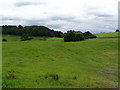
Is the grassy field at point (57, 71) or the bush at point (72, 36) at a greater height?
the bush at point (72, 36)

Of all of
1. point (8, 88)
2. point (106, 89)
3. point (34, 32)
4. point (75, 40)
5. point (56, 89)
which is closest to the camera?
point (8, 88)

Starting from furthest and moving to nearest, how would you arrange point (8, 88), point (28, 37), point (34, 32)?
point (34, 32) → point (28, 37) → point (8, 88)

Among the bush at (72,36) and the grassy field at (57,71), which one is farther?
the bush at (72,36)

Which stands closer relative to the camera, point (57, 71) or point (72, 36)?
point (57, 71)

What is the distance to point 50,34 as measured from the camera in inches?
4818

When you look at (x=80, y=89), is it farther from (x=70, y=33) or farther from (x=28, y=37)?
(x=28, y=37)

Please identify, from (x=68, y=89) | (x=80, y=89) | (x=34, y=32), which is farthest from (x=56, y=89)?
(x=34, y=32)

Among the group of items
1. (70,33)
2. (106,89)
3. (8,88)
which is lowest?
(106,89)

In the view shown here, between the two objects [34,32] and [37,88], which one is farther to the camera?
[34,32]

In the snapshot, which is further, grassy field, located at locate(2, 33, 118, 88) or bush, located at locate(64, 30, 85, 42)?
bush, located at locate(64, 30, 85, 42)

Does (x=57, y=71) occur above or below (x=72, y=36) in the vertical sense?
below

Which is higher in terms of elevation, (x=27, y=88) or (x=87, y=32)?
(x=87, y=32)

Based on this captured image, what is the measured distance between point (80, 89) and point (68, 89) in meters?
0.98

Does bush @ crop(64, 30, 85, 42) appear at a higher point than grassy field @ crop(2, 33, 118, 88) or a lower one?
higher
